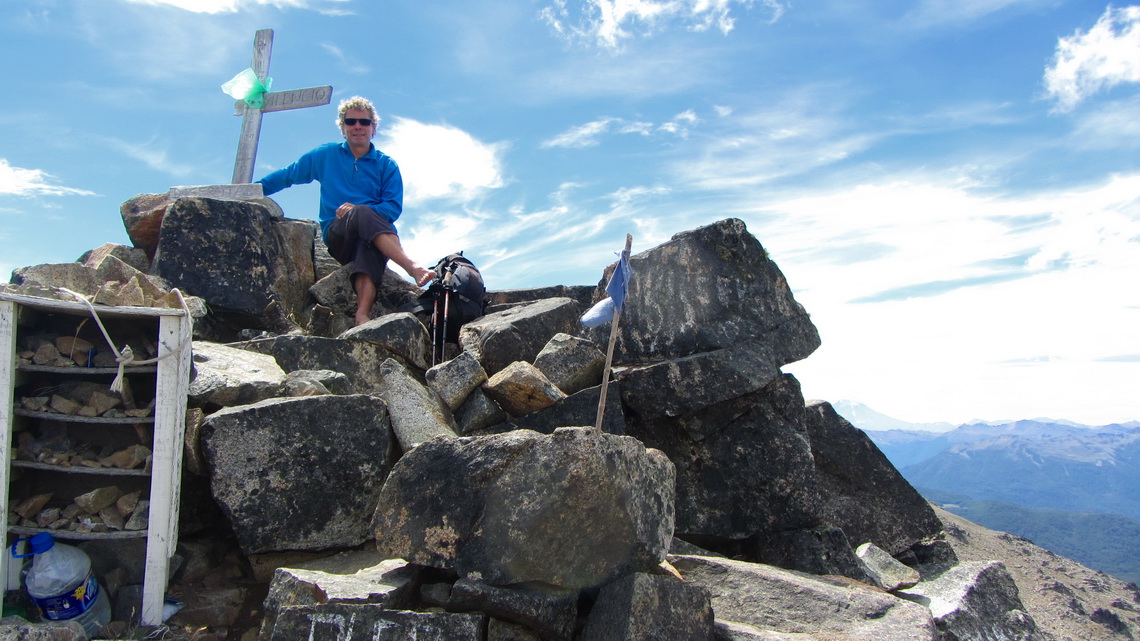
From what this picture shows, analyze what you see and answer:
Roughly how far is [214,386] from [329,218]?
444cm

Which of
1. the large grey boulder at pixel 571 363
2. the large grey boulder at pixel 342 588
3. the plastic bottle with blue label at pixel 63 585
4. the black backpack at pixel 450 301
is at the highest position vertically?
the black backpack at pixel 450 301

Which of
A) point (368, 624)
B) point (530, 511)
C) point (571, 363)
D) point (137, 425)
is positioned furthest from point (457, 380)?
point (368, 624)

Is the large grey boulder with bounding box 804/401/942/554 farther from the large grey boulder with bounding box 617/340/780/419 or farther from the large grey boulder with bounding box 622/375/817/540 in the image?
the large grey boulder with bounding box 617/340/780/419

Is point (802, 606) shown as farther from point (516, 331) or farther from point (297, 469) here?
point (297, 469)

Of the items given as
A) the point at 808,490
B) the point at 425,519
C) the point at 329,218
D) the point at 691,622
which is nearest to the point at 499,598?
the point at 425,519

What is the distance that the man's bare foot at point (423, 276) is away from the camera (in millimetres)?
8508

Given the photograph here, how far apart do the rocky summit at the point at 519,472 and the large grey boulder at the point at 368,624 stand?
0.04 ft

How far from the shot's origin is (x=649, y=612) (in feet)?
13.2

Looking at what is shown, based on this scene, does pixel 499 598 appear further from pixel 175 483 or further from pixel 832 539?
pixel 832 539

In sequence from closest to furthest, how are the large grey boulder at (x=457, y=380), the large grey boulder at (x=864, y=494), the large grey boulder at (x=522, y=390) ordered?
the large grey boulder at (x=522, y=390) → the large grey boulder at (x=457, y=380) → the large grey boulder at (x=864, y=494)

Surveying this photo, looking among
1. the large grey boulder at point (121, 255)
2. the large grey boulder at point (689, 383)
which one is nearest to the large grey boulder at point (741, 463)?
the large grey boulder at point (689, 383)

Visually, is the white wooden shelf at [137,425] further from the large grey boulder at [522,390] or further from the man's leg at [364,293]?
the man's leg at [364,293]

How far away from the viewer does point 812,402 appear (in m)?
8.48

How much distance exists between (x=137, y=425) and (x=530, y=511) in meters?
3.37
